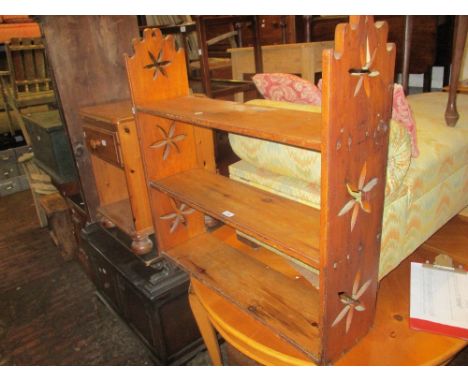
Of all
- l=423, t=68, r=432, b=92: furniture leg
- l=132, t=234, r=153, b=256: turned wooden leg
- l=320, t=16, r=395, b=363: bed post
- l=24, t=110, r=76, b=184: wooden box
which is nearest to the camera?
l=320, t=16, r=395, b=363: bed post

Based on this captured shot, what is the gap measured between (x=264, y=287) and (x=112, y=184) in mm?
1148

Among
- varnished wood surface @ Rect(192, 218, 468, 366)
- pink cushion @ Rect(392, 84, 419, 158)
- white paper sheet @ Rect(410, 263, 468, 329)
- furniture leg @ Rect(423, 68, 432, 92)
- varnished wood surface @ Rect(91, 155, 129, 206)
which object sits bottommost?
varnished wood surface @ Rect(192, 218, 468, 366)

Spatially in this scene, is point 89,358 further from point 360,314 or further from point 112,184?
point 360,314

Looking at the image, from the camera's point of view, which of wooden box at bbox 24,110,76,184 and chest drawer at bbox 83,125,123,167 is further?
wooden box at bbox 24,110,76,184

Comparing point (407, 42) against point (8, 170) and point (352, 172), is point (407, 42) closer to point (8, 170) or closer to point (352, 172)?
point (352, 172)

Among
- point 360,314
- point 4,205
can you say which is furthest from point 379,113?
point 4,205

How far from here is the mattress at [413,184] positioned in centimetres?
111

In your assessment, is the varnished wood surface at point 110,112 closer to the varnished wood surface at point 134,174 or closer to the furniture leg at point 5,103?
the varnished wood surface at point 134,174

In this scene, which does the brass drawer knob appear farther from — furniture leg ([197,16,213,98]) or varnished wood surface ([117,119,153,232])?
furniture leg ([197,16,213,98])

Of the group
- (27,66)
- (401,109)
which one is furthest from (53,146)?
(27,66)

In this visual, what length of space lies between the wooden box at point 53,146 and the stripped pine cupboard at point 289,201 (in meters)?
0.87

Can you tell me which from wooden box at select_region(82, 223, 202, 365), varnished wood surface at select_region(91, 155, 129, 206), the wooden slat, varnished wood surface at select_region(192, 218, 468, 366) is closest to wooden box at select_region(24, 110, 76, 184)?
varnished wood surface at select_region(91, 155, 129, 206)

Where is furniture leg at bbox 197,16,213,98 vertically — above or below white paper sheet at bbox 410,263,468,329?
above

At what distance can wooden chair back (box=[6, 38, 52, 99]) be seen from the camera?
11.7 ft
